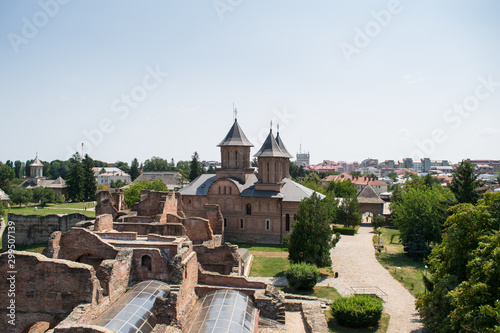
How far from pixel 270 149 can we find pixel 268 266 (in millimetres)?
15509

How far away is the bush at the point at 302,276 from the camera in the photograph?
2322 cm

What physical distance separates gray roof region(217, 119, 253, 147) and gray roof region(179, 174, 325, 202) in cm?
432

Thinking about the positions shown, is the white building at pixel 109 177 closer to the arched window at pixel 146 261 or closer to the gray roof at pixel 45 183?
the gray roof at pixel 45 183

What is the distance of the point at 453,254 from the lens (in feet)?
48.9

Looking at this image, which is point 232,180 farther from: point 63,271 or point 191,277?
point 63,271

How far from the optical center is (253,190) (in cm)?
4056

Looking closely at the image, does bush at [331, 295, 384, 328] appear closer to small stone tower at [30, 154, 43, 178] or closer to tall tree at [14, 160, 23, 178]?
small stone tower at [30, 154, 43, 178]

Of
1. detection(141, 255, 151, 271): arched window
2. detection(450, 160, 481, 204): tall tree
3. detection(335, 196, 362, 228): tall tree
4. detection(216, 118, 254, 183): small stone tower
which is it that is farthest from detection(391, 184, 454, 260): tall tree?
detection(141, 255, 151, 271): arched window

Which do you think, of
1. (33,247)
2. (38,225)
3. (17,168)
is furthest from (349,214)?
(17,168)

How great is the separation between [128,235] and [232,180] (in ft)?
63.5

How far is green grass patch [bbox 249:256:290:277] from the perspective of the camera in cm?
2758

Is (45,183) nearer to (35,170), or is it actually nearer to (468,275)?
(35,170)

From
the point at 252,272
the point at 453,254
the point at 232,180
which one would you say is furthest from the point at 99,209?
the point at 453,254

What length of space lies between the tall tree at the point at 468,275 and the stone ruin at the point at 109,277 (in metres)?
5.38
